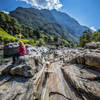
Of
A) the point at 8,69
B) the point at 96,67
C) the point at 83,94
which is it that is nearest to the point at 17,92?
the point at 8,69

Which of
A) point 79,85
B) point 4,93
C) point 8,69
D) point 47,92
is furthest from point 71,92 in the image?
point 8,69

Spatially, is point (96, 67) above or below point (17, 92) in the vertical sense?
above

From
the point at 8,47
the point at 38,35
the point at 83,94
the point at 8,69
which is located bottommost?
the point at 83,94

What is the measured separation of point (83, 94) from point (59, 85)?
5.42 feet

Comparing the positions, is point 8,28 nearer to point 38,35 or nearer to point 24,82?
point 38,35

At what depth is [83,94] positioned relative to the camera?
3.33 m

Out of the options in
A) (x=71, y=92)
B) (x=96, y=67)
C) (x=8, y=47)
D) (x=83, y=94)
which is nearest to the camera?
(x=83, y=94)

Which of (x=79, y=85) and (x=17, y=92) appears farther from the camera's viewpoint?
(x=79, y=85)

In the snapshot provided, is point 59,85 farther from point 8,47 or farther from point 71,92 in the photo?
point 8,47

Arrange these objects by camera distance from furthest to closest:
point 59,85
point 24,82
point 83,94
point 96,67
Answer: point 96,67 → point 59,85 → point 24,82 → point 83,94

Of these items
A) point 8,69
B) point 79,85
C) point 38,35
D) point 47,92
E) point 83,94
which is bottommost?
point 47,92

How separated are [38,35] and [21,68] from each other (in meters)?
97.9

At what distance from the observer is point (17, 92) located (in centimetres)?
330

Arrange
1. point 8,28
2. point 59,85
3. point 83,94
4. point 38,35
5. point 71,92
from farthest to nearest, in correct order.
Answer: point 38,35 → point 8,28 → point 59,85 → point 71,92 → point 83,94
